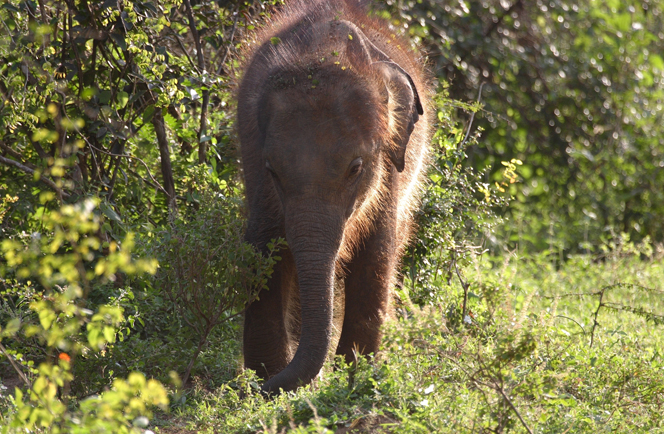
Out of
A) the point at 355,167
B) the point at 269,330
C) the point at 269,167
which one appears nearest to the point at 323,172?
the point at 355,167

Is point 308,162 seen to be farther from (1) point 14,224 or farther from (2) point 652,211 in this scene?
(2) point 652,211

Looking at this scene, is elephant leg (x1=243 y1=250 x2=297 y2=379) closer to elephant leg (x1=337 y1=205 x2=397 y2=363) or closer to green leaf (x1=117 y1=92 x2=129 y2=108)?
elephant leg (x1=337 y1=205 x2=397 y2=363)

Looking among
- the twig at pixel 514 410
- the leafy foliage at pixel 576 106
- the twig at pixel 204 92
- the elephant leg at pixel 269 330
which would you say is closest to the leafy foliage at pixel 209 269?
the elephant leg at pixel 269 330

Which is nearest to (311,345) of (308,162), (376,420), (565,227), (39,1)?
(376,420)

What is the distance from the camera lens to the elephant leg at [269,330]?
14.4ft

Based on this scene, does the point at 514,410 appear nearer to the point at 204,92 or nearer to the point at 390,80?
the point at 390,80

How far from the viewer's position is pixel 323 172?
3861mm

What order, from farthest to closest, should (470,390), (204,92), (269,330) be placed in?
(204,92) → (269,330) → (470,390)

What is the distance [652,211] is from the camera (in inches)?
390

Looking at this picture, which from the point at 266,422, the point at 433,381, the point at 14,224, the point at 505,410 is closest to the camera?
the point at 505,410

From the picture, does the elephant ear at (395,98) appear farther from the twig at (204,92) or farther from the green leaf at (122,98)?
the green leaf at (122,98)

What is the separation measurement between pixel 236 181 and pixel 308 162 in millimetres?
2271

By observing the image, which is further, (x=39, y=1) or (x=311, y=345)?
(x=39, y=1)

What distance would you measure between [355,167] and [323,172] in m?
0.22
